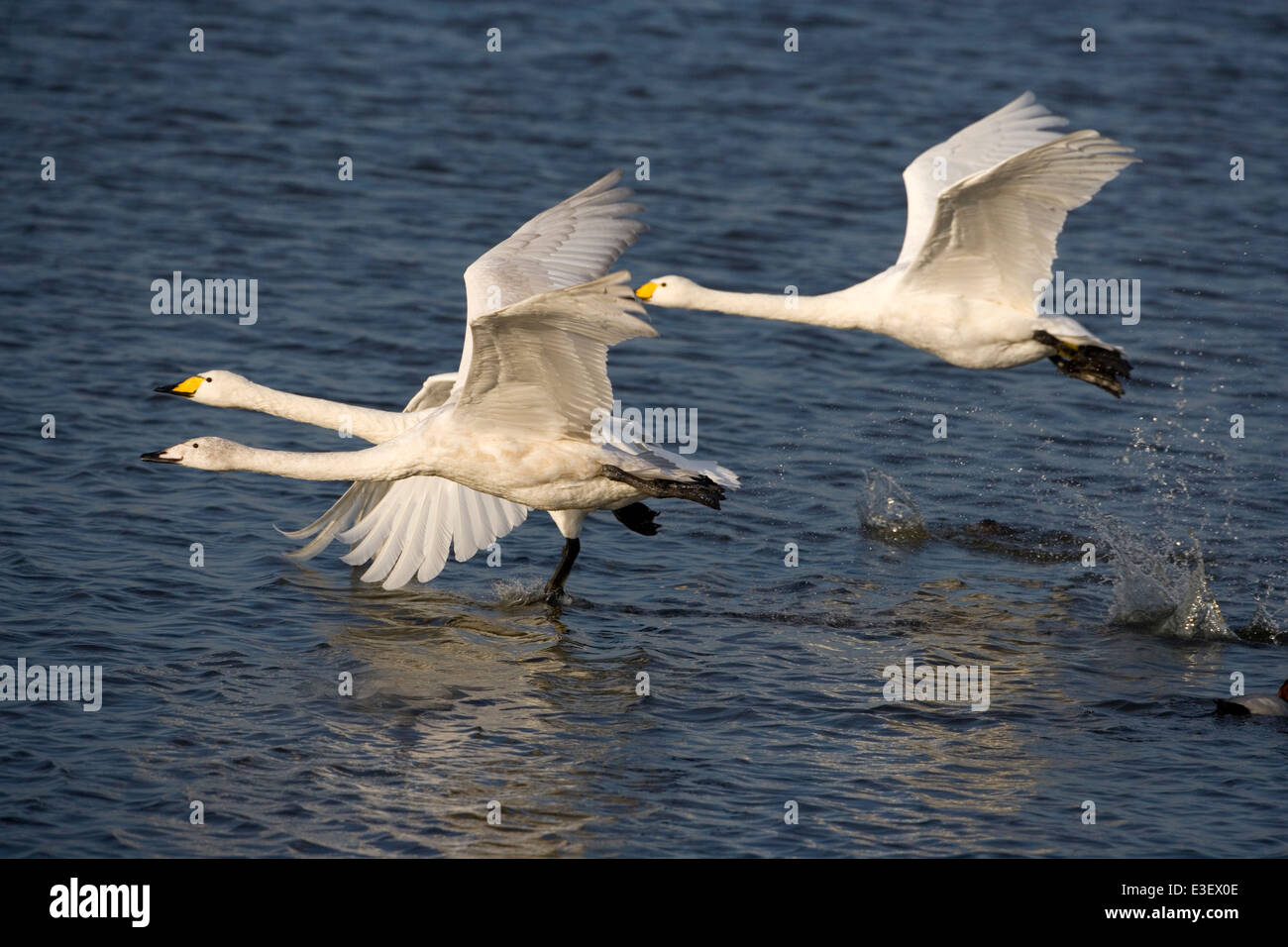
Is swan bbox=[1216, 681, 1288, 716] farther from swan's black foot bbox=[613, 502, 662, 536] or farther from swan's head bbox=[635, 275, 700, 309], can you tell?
swan's head bbox=[635, 275, 700, 309]

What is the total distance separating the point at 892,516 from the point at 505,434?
12.6 ft

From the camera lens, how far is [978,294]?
11.8m

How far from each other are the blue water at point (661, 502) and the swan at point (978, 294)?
4.79ft

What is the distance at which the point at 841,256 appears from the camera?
18141 mm

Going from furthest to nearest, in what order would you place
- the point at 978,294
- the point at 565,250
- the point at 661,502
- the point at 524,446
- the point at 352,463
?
the point at 661,502 < the point at 978,294 < the point at 565,250 < the point at 524,446 < the point at 352,463

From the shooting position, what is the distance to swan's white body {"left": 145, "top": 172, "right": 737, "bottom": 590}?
30.4 feet

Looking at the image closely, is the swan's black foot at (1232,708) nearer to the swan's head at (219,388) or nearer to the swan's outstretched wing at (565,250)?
the swan's outstretched wing at (565,250)

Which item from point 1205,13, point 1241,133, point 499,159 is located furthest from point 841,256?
point 1205,13

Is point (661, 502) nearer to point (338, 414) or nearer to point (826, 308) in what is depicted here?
point (826, 308)

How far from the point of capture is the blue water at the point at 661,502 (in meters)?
8.66

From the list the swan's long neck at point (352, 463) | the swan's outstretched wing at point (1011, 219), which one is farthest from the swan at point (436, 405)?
the swan's outstretched wing at point (1011, 219)

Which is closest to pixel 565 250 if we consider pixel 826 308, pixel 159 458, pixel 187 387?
pixel 826 308

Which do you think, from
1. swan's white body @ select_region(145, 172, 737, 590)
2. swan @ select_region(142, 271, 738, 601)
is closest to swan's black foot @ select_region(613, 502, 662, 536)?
swan's white body @ select_region(145, 172, 737, 590)

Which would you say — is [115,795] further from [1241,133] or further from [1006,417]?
[1241,133]
